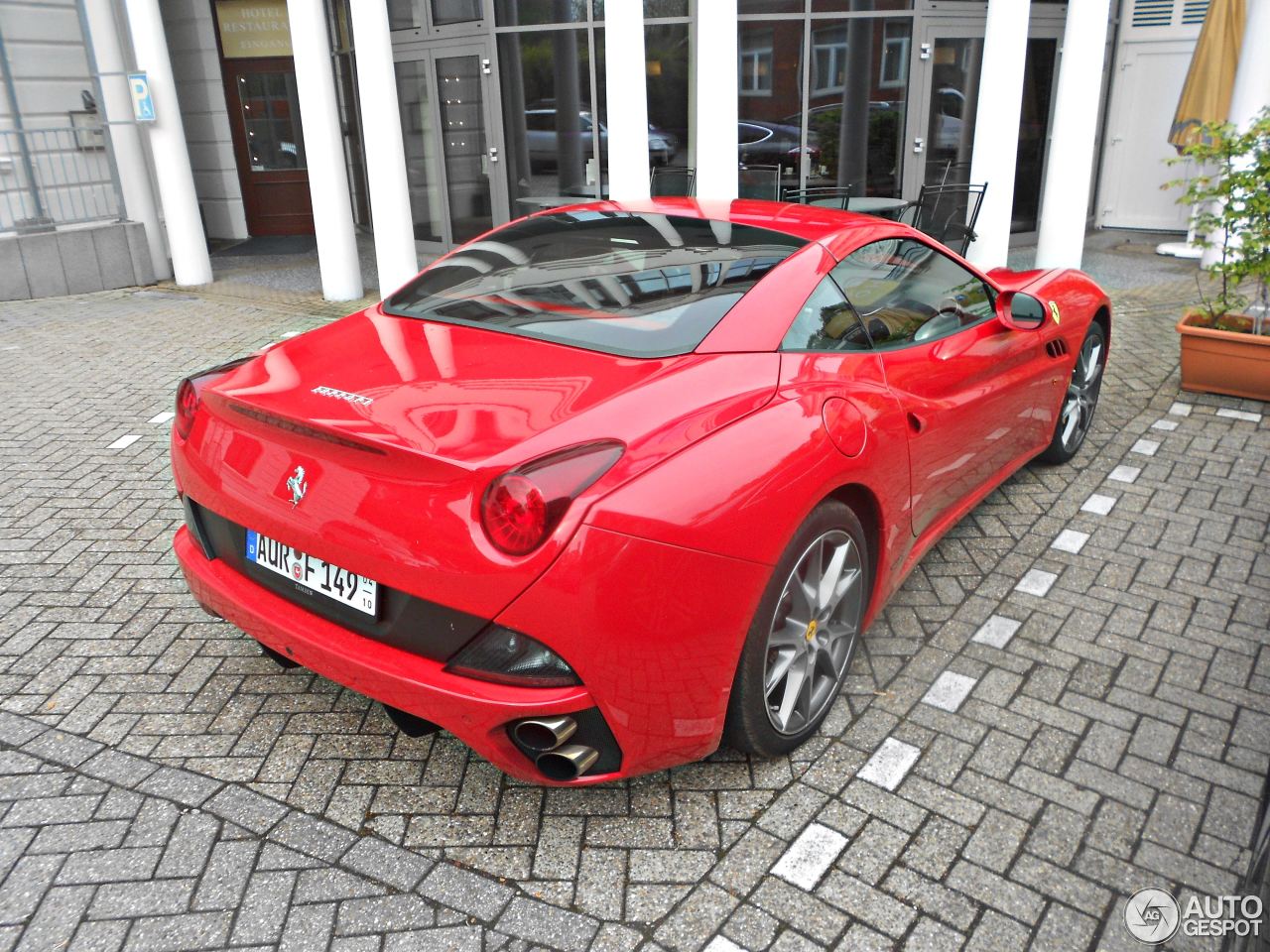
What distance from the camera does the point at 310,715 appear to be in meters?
3.09

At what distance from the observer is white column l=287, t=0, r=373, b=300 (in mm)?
8859

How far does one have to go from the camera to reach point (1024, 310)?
3.98m

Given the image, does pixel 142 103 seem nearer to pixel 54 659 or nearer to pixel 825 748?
pixel 54 659

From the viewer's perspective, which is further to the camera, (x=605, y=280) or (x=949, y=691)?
(x=949, y=691)

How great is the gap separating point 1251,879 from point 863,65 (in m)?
10.1

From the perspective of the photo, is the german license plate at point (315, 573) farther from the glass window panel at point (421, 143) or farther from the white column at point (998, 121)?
the glass window panel at point (421, 143)

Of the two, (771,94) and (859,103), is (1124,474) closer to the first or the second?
(859,103)

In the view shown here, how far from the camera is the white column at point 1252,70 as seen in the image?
9.26 m

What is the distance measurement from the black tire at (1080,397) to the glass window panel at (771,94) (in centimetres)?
588

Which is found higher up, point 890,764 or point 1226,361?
point 1226,361

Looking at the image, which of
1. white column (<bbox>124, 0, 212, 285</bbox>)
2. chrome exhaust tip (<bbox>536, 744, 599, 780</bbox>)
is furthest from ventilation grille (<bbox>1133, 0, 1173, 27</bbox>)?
chrome exhaust tip (<bbox>536, 744, 599, 780</bbox>)

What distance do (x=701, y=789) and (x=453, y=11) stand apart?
10283 mm

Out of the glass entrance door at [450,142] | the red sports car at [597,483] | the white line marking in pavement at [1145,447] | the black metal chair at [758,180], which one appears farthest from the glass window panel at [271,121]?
the white line marking in pavement at [1145,447]

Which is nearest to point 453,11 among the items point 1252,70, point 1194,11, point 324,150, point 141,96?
point 324,150
